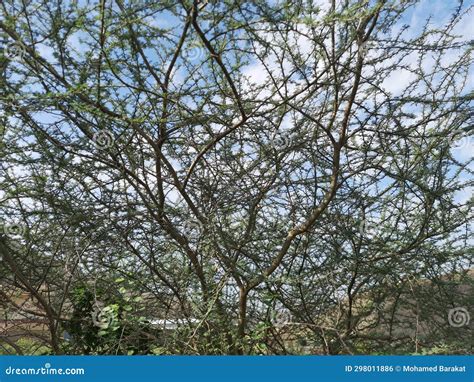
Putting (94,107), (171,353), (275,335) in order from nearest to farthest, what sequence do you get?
1. (94,107)
2. (171,353)
3. (275,335)

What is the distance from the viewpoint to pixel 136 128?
3094 mm

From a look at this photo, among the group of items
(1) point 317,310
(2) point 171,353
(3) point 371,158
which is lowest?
(2) point 171,353

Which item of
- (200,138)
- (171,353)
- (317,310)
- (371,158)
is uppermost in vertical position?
(200,138)

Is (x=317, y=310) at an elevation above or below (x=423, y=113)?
below

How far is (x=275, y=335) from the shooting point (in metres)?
3.46

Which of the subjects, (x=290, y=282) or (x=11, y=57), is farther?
(x=290, y=282)

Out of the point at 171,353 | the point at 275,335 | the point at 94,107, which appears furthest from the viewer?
the point at 275,335

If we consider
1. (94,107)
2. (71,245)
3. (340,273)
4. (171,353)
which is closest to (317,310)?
(340,273)

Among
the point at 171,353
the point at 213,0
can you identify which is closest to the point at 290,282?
the point at 171,353

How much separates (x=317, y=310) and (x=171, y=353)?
0.96 meters

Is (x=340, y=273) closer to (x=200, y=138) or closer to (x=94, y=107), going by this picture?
(x=200, y=138)

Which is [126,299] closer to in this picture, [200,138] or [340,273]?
[200,138]

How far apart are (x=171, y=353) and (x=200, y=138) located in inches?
52.2

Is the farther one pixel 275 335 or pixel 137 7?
pixel 275 335
